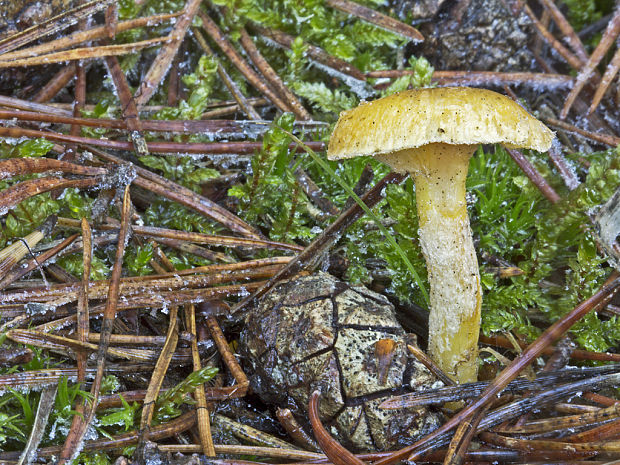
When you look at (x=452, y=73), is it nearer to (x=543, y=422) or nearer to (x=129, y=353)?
(x=543, y=422)

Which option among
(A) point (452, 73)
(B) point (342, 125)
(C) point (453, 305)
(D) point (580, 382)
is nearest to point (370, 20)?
(A) point (452, 73)

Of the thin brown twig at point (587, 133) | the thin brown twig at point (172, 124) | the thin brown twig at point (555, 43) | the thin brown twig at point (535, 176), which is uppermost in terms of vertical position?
the thin brown twig at point (555, 43)

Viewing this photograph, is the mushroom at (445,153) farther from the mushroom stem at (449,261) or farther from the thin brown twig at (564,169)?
the thin brown twig at (564,169)

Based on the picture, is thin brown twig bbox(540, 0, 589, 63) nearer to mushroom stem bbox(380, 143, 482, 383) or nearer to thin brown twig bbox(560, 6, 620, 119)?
thin brown twig bbox(560, 6, 620, 119)

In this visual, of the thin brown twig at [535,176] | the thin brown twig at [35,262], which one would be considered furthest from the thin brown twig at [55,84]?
the thin brown twig at [535,176]

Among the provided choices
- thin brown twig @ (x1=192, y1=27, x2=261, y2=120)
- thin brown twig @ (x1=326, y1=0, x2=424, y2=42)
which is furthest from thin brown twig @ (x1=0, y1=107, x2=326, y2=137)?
thin brown twig @ (x1=326, y1=0, x2=424, y2=42)

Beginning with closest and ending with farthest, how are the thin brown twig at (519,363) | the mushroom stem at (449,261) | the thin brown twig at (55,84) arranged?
the thin brown twig at (519,363) → the mushroom stem at (449,261) → the thin brown twig at (55,84)

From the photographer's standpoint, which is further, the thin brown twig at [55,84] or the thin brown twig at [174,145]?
the thin brown twig at [55,84]

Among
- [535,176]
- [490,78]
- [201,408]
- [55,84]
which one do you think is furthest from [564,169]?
[55,84]

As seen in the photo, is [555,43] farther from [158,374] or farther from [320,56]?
[158,374]
